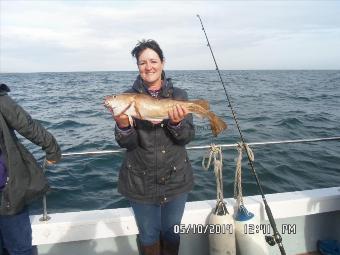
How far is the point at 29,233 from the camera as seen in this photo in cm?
312

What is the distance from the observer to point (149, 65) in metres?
3.16

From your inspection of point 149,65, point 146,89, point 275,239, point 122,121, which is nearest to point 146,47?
point 149,65

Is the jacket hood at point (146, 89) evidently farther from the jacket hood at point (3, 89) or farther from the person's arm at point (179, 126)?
the jacket hood at point (3, 89)

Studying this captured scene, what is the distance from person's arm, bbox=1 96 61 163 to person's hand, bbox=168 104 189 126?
1.10 meters

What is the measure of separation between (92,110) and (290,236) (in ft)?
51.4

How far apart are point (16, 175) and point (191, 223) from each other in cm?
204

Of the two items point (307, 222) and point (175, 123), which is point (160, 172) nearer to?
point (175, 123)

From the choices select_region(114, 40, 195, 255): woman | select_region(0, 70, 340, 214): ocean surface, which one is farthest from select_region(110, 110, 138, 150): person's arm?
select_region(0, 70, 340, 214): ocean surface

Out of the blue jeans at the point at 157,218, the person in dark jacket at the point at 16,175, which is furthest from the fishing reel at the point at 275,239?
the person in dark jacket at the point at 16,175

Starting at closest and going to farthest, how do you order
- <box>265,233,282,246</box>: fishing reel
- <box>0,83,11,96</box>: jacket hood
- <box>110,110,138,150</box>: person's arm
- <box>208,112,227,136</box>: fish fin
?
<box>0,83,11,96</box>: jacket hood
<box>110,110,138,150</box>: person's arm
<box>265,233,282,246</box>: fishing reel
<box>208,112,227,136</box>: fish fin

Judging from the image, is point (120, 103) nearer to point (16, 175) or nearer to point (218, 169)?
point (16, 175)

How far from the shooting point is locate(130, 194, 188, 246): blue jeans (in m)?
3.28

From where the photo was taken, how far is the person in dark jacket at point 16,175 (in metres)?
2.79

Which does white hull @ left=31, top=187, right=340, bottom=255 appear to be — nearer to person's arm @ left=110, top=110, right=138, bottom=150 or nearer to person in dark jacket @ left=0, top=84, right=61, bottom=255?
person in dark jacket @ left=0, top=84, right=61, bottom=255
